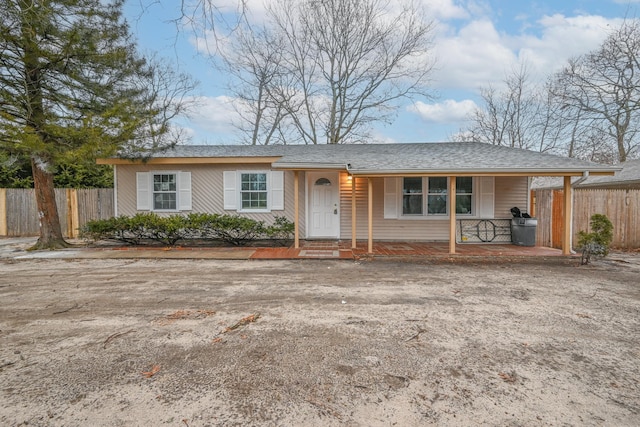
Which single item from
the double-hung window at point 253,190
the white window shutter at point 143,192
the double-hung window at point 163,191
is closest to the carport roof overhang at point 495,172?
→ the double-hung window at point 253,190

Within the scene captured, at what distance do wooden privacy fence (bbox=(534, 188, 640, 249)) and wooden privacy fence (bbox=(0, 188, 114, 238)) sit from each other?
1419cm

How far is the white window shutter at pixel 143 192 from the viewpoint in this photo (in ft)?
34.3

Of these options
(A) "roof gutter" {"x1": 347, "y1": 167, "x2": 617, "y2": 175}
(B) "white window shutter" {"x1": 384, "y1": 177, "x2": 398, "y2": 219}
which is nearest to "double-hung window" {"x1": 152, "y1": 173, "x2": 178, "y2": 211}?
(A) "roof gutter" {"x1": 347, "y1": 167, "x2": 617, "y2": 175}

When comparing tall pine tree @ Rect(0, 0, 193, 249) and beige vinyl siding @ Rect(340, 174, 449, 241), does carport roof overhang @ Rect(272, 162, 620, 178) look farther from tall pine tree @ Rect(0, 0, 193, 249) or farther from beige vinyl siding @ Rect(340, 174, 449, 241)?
tall pine tree @ Rect(0, 0, 193, 249)

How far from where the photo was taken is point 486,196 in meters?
9.50

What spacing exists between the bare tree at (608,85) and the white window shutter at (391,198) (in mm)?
12122

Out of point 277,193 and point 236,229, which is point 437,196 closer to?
point 277,193

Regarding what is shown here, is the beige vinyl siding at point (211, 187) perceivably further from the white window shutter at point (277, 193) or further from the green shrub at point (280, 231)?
the green shrub at point (280, 231)

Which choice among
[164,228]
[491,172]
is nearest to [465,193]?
[491,172]

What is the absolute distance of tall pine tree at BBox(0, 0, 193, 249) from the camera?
696 cm

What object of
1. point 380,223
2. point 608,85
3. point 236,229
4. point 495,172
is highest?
point 608,85

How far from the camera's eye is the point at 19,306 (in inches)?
170

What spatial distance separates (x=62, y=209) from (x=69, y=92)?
5599mm

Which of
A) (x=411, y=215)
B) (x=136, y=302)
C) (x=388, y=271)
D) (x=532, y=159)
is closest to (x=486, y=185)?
(x=532, y=159)
